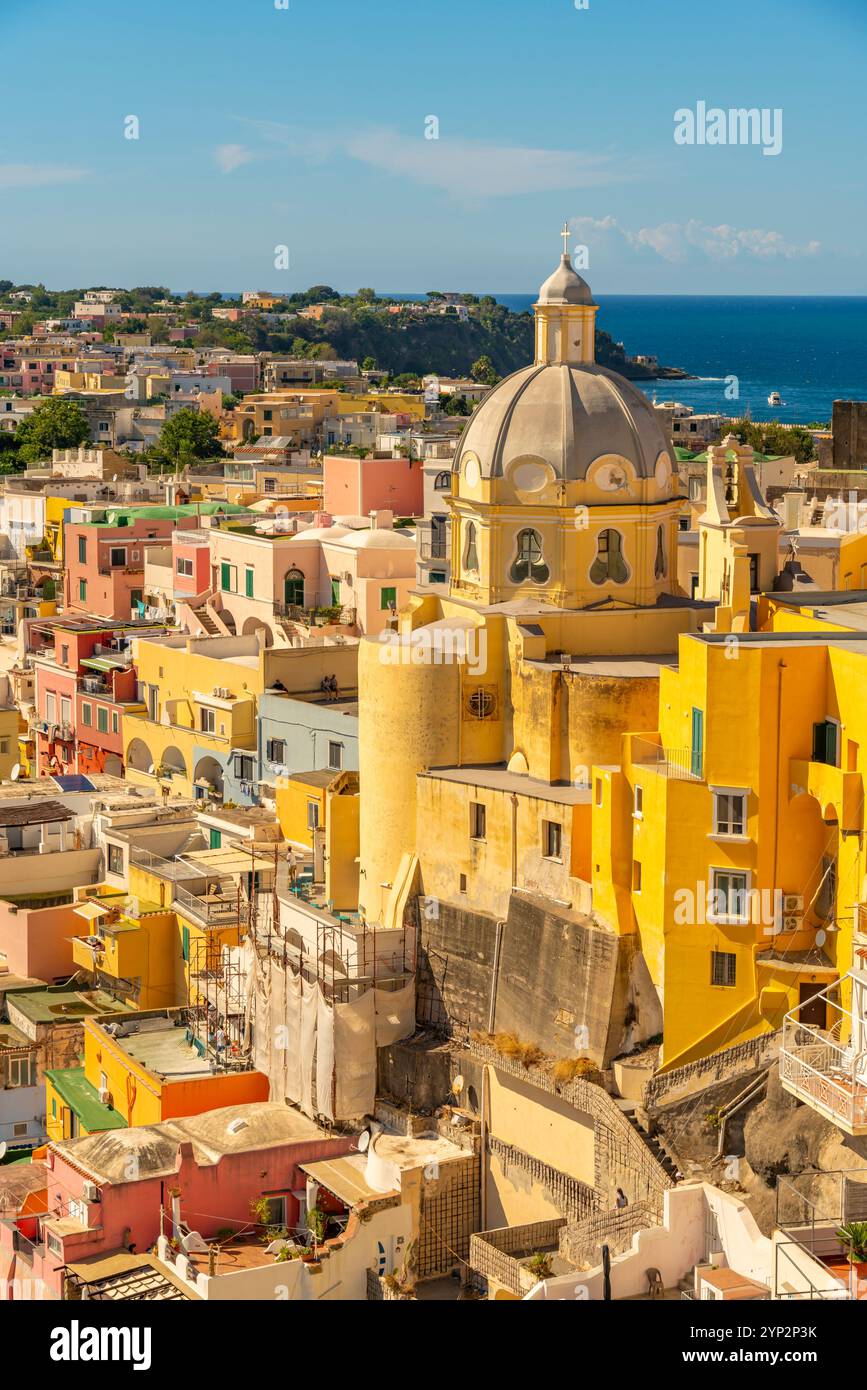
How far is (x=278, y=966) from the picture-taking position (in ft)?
111

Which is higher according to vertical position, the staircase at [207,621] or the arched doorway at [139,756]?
the staircase at [207,621]

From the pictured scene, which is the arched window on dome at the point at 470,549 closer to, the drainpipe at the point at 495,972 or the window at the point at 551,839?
the window at the point at 551,839

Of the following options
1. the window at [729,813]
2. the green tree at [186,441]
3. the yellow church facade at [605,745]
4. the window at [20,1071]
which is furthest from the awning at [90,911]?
the green tree at [186,441]

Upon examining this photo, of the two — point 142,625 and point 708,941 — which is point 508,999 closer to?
point 708,941

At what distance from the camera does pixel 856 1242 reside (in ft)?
72.0

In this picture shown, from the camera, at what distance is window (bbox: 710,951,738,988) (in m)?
28.0

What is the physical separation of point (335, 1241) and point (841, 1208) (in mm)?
7913

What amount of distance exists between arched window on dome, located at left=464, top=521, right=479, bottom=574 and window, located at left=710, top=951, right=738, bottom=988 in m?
8.92

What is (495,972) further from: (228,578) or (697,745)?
(228,578)

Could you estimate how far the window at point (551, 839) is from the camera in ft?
101

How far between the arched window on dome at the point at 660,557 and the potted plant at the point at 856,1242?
14268mm

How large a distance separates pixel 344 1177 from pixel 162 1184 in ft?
8.50

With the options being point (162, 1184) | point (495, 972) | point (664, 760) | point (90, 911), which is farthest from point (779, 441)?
point (162, 1184)
